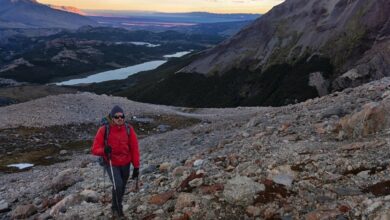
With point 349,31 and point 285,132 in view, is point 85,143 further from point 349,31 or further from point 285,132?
point 349,31

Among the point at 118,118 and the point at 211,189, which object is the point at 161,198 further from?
the point at 118,118

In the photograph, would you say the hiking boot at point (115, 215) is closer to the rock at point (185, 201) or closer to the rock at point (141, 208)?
the rock at point (141, 208)

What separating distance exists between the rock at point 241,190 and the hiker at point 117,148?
2743mm

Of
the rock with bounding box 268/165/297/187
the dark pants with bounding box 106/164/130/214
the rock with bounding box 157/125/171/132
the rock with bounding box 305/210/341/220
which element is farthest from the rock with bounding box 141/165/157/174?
the rock with bounding box 157/125/171/132

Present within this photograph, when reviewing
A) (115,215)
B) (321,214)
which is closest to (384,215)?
(321,214)

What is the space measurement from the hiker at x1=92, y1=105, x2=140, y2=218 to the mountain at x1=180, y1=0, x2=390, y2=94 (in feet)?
373

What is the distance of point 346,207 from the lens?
10.7 meters

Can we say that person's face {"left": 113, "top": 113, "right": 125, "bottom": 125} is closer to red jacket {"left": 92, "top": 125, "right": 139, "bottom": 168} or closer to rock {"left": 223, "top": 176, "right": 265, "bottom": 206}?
red jacket {"left": 92, "top": 125, "right": 139, "bottom": 168}

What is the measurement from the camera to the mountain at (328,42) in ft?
412

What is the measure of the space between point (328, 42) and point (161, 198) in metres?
147

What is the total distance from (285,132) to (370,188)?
794 cm

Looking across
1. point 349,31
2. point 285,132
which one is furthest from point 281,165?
point 349,31

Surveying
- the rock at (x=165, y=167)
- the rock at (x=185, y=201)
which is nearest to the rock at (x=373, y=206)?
the rock at (x=185, y=201)

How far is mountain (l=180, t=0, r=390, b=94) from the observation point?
12562cm
